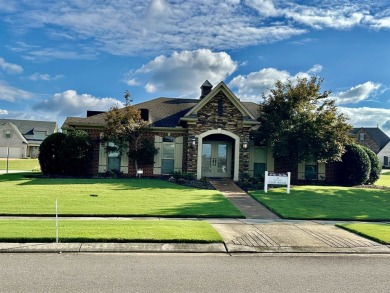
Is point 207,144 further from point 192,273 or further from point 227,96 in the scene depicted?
point 192,273


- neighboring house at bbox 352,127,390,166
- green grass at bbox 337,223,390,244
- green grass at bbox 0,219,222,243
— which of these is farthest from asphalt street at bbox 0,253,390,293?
neighboring house at bbox 352,127,390,166

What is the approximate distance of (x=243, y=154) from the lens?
23.3 m

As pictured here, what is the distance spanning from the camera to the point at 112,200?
46.8ft

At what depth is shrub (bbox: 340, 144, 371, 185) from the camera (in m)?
23.6

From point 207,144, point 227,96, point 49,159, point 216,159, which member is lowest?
point 49,159

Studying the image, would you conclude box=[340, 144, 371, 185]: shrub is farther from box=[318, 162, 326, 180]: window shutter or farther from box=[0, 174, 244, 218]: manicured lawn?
box=[0, 174, 244, 218]: manicured lawn

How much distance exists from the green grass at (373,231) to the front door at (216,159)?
13806 mm

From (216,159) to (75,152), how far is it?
9.54 m

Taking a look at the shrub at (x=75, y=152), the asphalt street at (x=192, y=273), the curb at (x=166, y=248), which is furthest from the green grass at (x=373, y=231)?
the shrub at (x=75, y=152)

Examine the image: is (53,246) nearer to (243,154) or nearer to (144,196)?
(144,196)

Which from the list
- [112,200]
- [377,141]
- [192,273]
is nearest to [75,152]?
[112,200]

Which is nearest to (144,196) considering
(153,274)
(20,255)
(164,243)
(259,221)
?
(259,221)

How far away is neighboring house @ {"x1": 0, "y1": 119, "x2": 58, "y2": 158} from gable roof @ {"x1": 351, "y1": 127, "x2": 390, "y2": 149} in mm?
59002

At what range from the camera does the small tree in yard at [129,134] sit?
22319 mm
